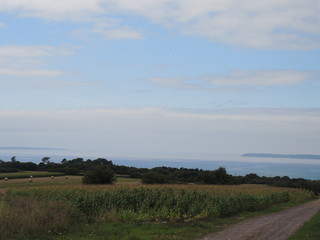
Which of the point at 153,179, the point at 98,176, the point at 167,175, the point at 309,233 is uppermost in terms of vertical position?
the point at 167,175

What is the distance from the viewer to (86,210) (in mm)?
24891

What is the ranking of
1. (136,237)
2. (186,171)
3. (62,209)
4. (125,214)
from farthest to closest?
(186,171), (125,214), (62,209), (136,237)

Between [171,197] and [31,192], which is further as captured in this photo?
[31,192]

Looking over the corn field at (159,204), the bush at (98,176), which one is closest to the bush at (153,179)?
the bush at (98,176)

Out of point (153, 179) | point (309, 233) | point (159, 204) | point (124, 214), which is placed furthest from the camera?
point (153, 179)

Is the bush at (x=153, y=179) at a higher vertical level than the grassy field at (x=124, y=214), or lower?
higher

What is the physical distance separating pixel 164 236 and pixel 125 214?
6874mm

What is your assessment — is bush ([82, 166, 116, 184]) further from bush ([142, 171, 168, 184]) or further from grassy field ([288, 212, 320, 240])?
grassy field ([288, 212, 320, 240])

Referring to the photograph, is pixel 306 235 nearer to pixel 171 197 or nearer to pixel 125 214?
pixel 125 214

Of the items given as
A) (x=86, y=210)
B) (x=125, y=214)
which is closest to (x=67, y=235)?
(x=125, y=214)

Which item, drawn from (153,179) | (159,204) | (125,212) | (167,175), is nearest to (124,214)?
(125,212)

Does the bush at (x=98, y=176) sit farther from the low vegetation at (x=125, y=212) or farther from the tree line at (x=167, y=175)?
the low vegetation at (x=125, y=212)

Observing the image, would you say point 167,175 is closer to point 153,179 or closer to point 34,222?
point 153,179

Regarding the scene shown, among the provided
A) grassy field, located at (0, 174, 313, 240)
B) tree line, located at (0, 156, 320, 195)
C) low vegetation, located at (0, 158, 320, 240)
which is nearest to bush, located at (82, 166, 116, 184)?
tree line, located at (0, 156, 320, 195)
